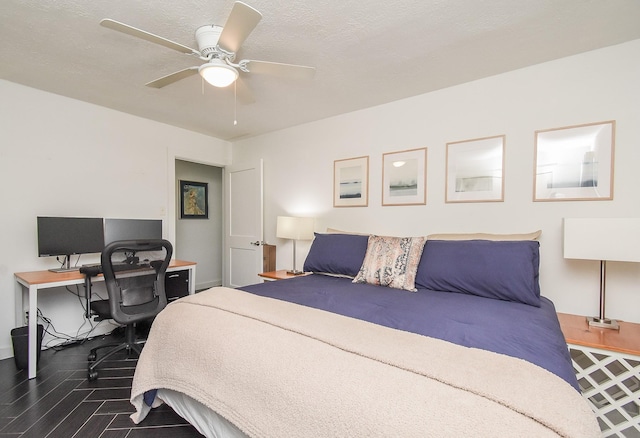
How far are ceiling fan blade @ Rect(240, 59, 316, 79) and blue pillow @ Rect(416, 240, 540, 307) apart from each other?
1562 mm

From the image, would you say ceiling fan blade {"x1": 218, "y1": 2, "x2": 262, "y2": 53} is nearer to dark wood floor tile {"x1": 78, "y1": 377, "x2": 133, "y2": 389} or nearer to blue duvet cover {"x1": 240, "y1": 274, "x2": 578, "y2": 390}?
blue duvet cover {"x1": 240, "y1": 274, "x2": 578, "y2": 390}

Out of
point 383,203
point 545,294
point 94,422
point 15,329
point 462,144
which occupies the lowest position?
point 94,422

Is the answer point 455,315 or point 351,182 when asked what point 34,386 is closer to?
point 455,315

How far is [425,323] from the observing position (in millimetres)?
1374

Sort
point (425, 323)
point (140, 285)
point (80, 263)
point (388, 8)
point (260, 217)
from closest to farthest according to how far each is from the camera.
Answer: point (425, 323)
point (388, 8)
point (140, 285)
point (80, 263)
point (260, 217)

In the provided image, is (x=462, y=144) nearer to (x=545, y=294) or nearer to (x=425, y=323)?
(x=545, y=294)

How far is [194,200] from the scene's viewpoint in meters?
4.93

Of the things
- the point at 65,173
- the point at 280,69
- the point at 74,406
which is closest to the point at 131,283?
the point at 74,406

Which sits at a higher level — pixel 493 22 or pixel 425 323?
pixel 493 22

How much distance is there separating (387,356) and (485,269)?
4.30ft

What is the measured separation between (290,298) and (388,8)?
1.80m

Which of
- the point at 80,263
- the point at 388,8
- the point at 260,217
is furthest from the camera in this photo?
the point at 260,217

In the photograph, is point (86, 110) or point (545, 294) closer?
point (545, 294)

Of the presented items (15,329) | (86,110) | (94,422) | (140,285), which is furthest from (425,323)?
(86,110)
